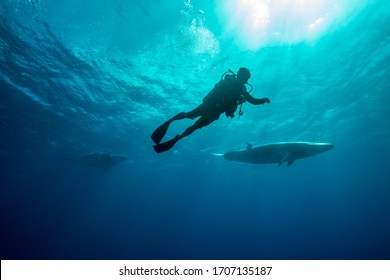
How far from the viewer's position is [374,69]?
57.2ft

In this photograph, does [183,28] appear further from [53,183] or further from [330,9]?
[53,183]

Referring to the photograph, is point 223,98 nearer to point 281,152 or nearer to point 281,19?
point 281,152

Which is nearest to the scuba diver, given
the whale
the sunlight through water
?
the whale

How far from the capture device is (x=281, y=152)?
1230 centimetres

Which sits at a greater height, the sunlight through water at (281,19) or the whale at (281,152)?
the sunlight through water at (281,19)

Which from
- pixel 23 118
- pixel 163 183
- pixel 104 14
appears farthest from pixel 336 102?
pixel 163 183

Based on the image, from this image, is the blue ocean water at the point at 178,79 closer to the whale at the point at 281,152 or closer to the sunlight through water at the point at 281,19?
the sunlight through water at the point at 281,19

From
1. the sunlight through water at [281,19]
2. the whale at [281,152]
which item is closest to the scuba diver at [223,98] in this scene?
the whale at [281,152]

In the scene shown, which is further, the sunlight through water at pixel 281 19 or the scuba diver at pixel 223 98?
the sunlight through water at pixel 281 19

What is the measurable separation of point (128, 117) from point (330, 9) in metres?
15.5

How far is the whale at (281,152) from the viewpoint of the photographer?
11383 mm

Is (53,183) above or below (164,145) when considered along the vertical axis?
above

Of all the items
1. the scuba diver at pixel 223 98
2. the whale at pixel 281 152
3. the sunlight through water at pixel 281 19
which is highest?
the sunlight through water at pixel 281 19

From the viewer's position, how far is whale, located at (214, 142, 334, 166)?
37.3ft
